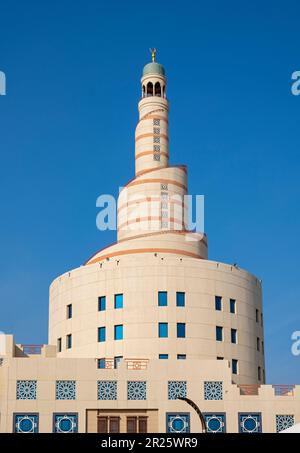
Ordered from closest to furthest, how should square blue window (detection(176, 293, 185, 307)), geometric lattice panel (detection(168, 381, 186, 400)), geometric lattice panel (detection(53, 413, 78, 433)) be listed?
geometric lattice panel (detection(53, 413, 78, 433)) < geometric lattice panel (detection(168, 381, 186, 400)) < square blue window (detection(176, 293, 185, 307))

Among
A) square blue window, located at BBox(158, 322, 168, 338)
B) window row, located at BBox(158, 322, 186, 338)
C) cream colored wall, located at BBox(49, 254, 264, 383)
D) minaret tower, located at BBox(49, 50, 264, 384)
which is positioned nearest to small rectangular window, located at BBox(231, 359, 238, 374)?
minaret tower, located at BBox(49, 50, 264, 384)

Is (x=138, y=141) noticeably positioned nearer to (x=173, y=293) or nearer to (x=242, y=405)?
(x=173, y=293)

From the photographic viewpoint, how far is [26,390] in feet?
167

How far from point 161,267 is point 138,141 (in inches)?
518

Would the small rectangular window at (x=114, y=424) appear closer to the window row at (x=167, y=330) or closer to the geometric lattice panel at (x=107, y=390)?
the geometric lattice panel at (x=107, y=390)

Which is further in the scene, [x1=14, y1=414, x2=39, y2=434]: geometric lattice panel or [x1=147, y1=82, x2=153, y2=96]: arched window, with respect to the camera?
[x1=147, y1=82, x2=153, y2=96]: arched window

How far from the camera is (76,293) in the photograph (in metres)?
60.8

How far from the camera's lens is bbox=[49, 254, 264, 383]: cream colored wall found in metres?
58.2

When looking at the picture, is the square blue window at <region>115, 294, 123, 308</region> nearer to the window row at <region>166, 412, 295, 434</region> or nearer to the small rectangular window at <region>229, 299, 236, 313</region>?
the small rectangular window at <region>229, 299, 236, 313</region>

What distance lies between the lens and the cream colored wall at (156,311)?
5822cm

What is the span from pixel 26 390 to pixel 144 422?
7403 mm

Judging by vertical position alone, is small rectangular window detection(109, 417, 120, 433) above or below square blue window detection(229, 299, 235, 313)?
below

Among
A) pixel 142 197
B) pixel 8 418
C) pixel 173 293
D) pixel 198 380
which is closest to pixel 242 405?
pixel 198 380

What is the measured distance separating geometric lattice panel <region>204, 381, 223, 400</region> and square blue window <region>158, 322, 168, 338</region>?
259 inches
